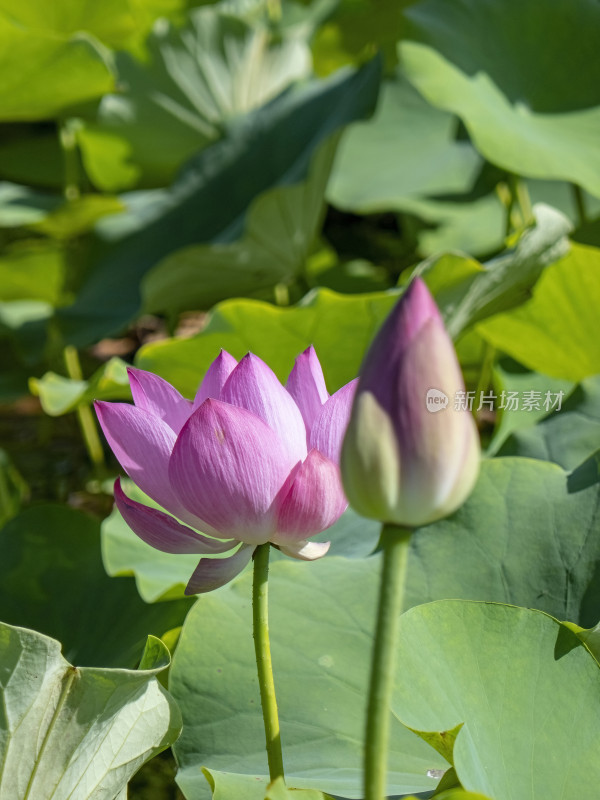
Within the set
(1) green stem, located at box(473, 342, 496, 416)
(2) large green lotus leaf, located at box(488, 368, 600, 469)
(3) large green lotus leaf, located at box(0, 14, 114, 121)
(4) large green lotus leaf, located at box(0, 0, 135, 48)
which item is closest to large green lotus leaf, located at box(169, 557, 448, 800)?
(2) large green lotus leaf, located at box(488, 368, 600, 469)

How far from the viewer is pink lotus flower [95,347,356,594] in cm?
46

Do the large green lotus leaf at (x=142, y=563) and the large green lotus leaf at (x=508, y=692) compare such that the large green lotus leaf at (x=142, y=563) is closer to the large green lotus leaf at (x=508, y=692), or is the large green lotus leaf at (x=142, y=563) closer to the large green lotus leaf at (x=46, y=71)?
the large green lotus leaf at (x=508, y=692)

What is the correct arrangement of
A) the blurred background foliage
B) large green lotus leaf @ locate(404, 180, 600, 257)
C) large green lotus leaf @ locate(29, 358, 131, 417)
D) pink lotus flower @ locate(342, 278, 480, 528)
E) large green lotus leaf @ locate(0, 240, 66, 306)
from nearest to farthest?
pink lotus flower @ locate(342, 278, 480, 528) → the blurred background foliage → large green lotus leaf @ locate(29, 358, 131, 417) → large green lotus leaf @ locate(0, 240, 66, 306) → large green lotus leaf @ locate(404, 180, 600, 257)

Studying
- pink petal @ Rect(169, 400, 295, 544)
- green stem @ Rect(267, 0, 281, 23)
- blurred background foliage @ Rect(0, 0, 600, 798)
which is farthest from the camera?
green stem @ Rect(267, 0, 281, 23)

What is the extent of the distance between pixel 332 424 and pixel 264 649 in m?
0.13

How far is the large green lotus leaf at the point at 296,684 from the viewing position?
0.67m

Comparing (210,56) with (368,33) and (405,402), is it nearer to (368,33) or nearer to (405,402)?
(368,33)

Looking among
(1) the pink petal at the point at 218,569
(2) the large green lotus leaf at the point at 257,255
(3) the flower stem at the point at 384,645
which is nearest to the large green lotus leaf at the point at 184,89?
(2) the large green lotus leaf at the point at 257,255

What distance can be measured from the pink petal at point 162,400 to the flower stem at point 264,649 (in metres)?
0.10

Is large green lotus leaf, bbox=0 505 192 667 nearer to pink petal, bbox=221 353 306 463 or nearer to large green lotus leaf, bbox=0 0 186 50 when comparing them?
pink petal, bbox=221 353 306 463

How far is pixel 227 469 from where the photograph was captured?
18.1 inches

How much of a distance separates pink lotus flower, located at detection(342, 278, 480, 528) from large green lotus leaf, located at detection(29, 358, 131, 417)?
800 millimetres

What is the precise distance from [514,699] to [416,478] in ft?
1.02

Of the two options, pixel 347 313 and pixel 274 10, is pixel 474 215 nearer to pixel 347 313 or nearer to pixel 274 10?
pixel 274 10
